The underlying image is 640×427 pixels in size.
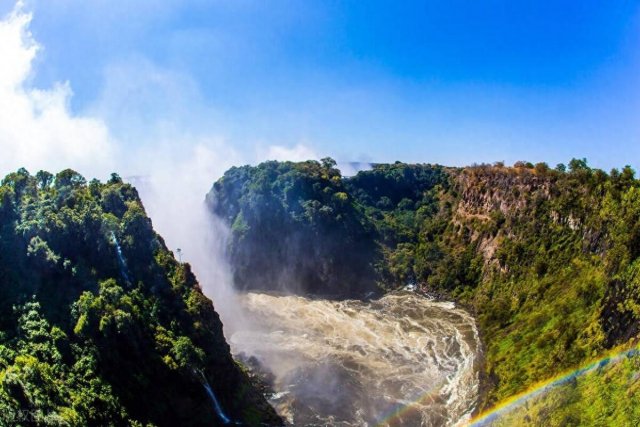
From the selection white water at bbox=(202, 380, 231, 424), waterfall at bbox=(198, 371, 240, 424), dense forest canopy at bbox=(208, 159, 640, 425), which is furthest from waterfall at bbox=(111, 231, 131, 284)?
dense forest canopy at bbox=(208, 159, 640, 425)

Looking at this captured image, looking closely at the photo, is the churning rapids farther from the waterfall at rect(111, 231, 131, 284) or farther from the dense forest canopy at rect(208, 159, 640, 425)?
the waterfall at rect(111, 231, 131, 284)

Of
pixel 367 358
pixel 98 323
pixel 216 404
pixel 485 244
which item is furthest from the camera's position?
pixel 485 244

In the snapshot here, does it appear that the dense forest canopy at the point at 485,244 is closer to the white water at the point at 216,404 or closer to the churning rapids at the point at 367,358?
the churning rapids at the point at 367,358

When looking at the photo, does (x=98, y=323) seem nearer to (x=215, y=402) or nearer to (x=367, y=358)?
(x=215, y=402)

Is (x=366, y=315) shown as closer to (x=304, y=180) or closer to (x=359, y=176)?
(x=304, y=180)

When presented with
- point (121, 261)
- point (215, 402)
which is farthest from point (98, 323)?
point (215, 402)
